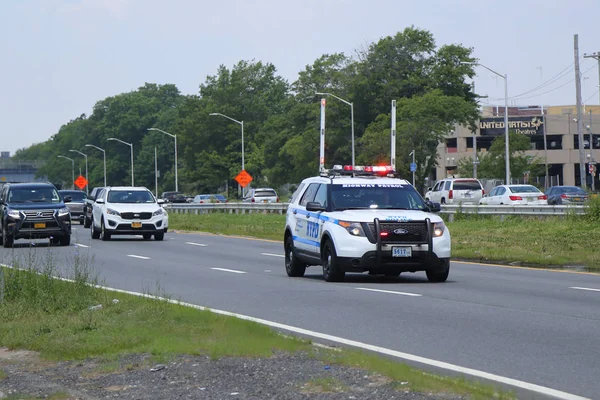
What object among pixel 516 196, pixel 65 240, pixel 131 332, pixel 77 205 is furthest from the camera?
pixel 77 205

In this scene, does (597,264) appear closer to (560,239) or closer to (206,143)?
(560,239)

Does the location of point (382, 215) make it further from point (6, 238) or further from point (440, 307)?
point (6, 238)

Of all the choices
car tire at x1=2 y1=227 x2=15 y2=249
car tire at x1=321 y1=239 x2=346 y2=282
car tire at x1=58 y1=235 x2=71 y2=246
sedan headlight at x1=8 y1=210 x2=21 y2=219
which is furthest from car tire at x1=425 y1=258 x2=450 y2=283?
car tire at x1=2 y1=227 x2=15 y2=249

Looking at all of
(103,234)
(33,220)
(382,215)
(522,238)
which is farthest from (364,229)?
(103,234)

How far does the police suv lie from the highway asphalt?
0.36 meters

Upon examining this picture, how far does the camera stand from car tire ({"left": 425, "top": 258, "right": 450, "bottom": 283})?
59.8ft

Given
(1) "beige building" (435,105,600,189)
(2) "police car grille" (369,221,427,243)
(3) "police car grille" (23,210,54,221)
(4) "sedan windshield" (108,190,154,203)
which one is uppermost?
(1) "beige building" (435,105,600,189)

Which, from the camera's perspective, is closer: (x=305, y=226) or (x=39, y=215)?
(x=305, y=226)

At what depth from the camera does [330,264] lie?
18.2 meters

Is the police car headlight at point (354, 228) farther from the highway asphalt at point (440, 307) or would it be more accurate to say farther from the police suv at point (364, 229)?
the highway asphalt at point (440, 307)

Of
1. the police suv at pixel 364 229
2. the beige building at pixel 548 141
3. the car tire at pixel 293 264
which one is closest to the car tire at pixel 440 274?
the police suv at pixel 364 229

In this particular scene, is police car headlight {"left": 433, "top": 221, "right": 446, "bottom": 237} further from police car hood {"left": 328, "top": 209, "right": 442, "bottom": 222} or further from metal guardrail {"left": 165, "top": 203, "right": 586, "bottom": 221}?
metal guardrail {"left": 165, "top": 203, "right": 586, "bottom": 221}

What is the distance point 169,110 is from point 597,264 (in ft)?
448

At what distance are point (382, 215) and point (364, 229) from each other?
0.41 meters
